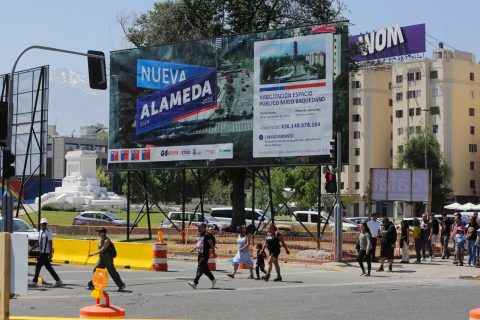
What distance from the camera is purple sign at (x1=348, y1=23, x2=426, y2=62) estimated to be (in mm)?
98688

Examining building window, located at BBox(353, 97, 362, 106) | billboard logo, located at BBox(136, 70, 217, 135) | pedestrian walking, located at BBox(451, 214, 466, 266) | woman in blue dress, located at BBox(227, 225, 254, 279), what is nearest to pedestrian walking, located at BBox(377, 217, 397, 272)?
pedestrian walking, located at BBox(451, 214, 466, 266)

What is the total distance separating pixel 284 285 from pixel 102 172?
124m

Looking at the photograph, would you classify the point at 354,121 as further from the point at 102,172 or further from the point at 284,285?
the point at 284,285

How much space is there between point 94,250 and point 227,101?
9355 millimetres

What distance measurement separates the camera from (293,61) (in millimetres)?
32844

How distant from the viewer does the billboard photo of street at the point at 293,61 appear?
32.2m

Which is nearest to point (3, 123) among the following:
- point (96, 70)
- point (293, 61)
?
point (96, 70)

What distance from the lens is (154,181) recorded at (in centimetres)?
9694

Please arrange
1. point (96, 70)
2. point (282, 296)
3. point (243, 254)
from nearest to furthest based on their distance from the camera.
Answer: point (282, 296)
point (243, 254)
point (96, 70)

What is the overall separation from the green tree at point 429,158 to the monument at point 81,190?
31.9 meters

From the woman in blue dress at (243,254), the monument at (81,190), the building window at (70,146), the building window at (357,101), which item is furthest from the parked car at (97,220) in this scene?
the building window at (70,146)

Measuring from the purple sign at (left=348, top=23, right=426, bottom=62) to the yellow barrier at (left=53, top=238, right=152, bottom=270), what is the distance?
71.8m

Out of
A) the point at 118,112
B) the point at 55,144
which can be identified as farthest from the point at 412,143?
the point at 55,144

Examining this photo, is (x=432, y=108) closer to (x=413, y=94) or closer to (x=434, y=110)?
(x=434, y=110)
